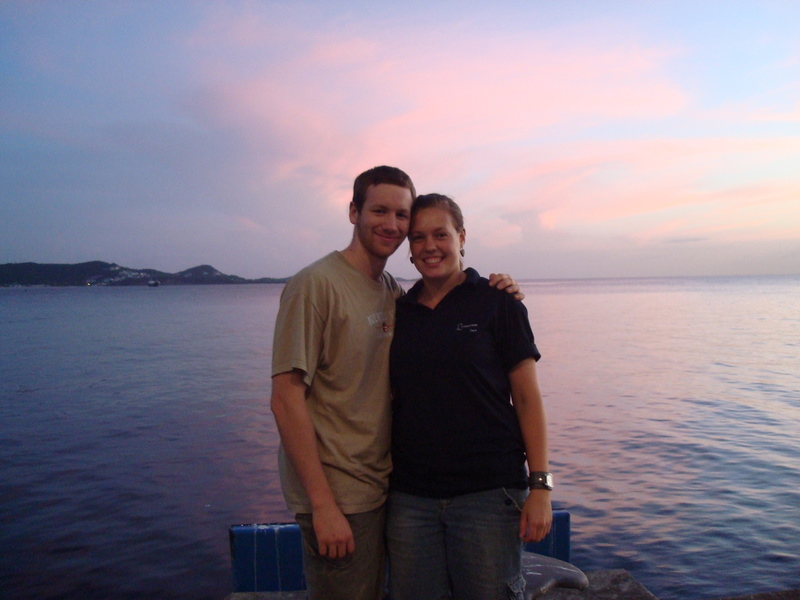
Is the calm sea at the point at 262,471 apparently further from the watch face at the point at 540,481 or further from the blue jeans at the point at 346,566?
the watch face at the point at 540,481

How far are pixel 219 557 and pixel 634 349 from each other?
23838mm

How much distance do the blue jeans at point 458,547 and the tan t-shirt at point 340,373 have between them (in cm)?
22

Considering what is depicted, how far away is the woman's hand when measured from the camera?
9.48 ft

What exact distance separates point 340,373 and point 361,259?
0.63m

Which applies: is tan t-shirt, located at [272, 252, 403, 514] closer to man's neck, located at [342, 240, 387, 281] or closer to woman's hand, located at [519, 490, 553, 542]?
man's neck, located at [342, 240, 387, 281]

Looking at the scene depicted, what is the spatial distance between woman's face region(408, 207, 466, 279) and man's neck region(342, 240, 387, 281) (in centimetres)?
22

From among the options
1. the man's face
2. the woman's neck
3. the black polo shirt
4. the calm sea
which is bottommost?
the calm sea

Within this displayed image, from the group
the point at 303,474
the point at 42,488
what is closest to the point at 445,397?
the point at 303,474

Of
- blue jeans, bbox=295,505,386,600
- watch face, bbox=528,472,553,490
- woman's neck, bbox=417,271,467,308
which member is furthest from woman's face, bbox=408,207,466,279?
blue jeans, bbox=295,505,386,600

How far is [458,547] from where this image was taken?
291 cm

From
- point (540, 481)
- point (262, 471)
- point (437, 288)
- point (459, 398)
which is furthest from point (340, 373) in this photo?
point (262, 471)

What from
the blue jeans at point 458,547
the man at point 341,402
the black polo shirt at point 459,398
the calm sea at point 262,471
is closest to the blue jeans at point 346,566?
the man at point 341,402

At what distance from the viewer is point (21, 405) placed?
1827 cm

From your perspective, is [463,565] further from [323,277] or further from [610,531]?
[610,531]
